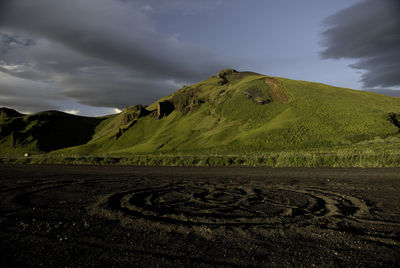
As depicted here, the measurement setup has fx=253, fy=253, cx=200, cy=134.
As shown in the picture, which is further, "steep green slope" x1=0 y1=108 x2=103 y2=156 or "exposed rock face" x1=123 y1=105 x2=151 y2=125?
"steep green slope" x1=0 y1=108 x2=103 y2=156

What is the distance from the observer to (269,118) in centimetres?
8525

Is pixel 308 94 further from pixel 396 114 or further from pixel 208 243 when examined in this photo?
pixel 208 243

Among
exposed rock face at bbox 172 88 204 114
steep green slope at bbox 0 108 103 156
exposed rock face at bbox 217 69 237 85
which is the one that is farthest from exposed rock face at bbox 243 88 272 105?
steep green slope at bbox 0 108 103 156

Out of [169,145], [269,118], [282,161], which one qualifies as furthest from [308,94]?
[282,161]

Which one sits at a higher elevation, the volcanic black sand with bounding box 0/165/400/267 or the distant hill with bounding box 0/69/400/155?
the distant hill with bounding box 0/69/400/155

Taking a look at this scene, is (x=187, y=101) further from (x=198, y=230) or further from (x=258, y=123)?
(x=198, y=230)

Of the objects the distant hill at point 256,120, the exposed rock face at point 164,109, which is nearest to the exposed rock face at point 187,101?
the distant hill at point 256,120

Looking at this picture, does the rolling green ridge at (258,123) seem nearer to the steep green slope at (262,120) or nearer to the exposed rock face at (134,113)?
the steep green slope at (262,120)

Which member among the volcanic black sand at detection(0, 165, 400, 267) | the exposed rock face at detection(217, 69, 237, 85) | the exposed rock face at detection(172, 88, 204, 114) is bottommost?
the volcanic black sand at detection(0, 165, 400, 267)

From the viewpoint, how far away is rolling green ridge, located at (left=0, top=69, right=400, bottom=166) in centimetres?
6234

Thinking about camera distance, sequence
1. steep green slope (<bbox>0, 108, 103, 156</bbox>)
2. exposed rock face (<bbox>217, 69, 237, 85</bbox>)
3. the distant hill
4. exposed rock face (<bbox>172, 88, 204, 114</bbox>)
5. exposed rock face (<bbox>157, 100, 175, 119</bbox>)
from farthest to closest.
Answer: steep green slope (<bbox>0, 108, 103, 156</bbox>) < exposed rock face (<bbox>217, 69, 237, 85</bbox>) < exposed rock face (<bbox>157, 100, 175, 119</bbox>) < exposed rock face (<bbox>172, 88, 204, 114</bbox>) < the distant hill

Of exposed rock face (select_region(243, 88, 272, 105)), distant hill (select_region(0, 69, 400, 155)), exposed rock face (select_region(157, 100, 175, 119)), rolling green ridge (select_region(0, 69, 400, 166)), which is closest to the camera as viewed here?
rolling green ridge (select_region(0, 69, 400, 166))

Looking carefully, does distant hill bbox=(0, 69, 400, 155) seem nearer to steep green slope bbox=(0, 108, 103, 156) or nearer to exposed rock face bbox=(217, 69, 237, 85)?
exposed rock face bbox=(217, 69, 237, 85)

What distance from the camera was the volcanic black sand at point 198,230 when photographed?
192 inches
